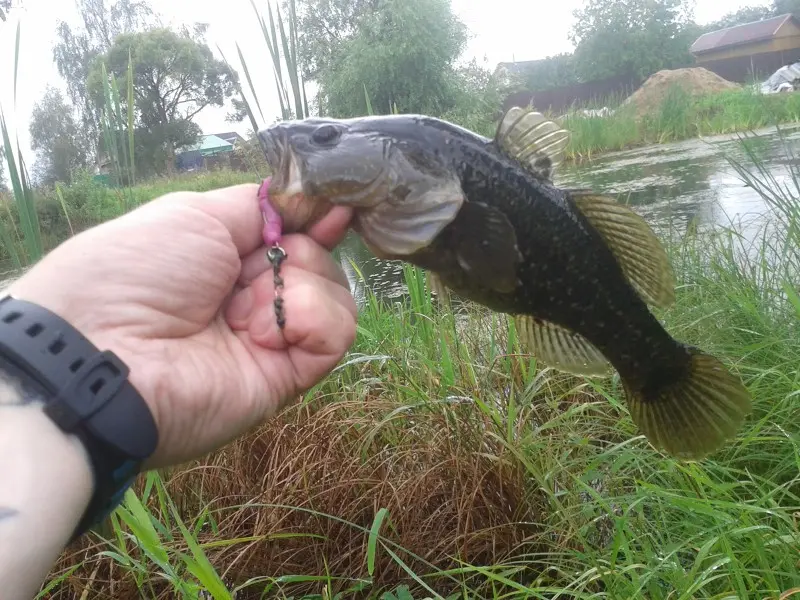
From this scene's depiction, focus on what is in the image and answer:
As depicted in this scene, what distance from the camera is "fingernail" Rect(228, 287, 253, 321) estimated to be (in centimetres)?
145

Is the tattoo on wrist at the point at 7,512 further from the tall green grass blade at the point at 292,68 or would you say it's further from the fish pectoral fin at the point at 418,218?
the tall green grass blade at the point at 292,68

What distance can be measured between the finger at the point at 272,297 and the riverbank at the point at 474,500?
20.7 inches

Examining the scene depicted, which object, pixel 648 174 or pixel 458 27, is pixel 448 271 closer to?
pixel 648 174

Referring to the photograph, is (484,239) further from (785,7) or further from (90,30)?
(785,7)

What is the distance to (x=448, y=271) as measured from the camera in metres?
1.40

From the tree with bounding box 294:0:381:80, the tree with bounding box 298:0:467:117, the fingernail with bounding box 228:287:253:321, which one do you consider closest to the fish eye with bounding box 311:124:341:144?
the fingernail with bounding box 228:287:253:321

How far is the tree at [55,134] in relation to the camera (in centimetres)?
2120

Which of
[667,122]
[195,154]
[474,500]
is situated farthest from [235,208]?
[195,154]

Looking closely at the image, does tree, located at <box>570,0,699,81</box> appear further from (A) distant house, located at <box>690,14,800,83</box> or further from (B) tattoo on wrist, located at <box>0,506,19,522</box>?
(B) tattoo on wrist, located at <box>0,506,19,522</box>

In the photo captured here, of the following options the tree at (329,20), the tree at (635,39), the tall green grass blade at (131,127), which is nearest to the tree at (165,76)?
the tree at (329,20)

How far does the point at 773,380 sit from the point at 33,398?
228cm

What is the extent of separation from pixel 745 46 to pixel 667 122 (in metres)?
37.5

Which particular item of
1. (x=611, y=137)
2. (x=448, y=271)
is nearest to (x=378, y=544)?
(x=448, y=271)

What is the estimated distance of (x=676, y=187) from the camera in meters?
7.92
